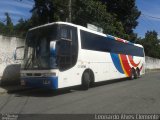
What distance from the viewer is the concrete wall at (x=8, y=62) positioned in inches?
672

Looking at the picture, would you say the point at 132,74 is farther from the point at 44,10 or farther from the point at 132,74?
the point at 44,10

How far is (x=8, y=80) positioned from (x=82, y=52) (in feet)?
16.2

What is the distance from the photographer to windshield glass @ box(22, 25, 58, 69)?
13.4m

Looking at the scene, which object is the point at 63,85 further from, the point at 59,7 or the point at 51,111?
the point at 59,7

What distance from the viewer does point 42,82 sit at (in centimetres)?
1345

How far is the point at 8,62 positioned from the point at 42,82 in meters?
4.86

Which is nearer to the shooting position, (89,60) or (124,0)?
(89,60)

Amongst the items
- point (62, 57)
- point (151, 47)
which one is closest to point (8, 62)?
point (62, 57)

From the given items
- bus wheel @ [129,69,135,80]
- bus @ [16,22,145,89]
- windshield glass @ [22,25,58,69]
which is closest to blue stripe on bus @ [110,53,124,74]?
bus @ [16,22,145,89]

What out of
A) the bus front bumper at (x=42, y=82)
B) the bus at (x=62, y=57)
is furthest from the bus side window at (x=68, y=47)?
the bus front bumper at (x=42, y=82)

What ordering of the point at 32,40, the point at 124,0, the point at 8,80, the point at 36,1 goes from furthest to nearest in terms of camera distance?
1. the point at 124,0
2. the point at 36,1
3. the point at 8,80
4. the point at 32,40

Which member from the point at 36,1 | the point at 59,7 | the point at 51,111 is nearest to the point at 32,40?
the point at 51,111

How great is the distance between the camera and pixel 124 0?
3941 cm

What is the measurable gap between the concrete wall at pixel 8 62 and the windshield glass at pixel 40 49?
2.75 m
